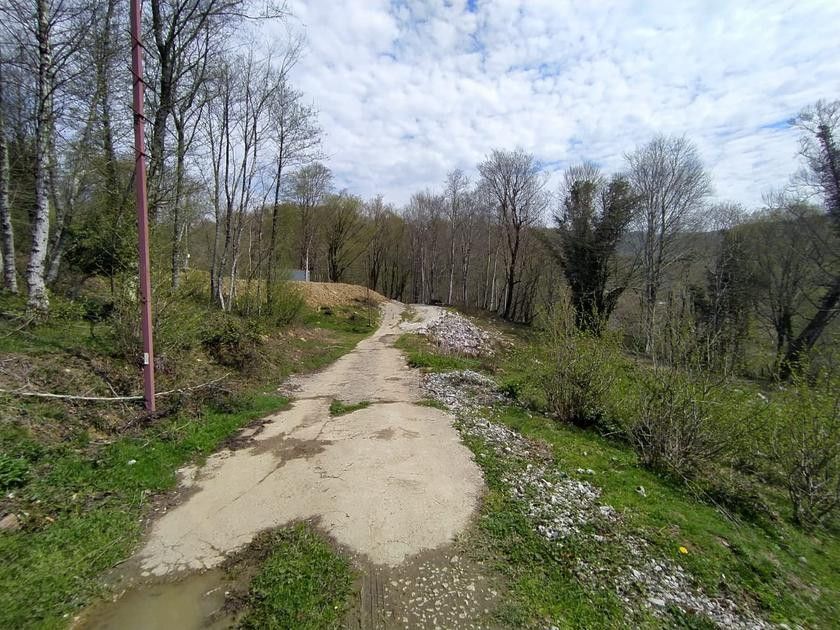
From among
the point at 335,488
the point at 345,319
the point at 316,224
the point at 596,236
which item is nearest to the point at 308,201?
the point at 316,224

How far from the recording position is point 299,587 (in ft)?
9.09

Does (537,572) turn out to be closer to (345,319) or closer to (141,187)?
(141,187)

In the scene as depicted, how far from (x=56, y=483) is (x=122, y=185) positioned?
28.9ft

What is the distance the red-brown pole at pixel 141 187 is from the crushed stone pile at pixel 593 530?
5067 millimetres

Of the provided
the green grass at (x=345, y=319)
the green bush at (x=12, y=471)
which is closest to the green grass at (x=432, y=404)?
the green bush at (x=12, y=471)

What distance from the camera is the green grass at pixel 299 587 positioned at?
2.51 m

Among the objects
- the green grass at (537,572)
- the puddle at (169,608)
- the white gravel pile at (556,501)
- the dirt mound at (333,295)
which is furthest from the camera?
the dirt mound at (333,295)

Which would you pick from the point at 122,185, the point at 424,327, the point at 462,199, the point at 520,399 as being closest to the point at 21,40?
the point at 122,185

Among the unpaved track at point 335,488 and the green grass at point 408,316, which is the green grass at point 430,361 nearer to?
the unpaved track at point 335,488

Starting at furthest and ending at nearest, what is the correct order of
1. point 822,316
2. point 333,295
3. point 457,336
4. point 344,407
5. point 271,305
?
point 333,295, point 822,316, point 457,336, point 271,305, point 344,407

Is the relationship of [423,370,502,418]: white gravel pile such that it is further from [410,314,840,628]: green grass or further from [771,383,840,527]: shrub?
[771,383,840,527]: shrub

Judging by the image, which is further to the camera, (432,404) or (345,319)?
(345,319)

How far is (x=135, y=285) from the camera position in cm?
616

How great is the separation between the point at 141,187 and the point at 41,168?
490 centimetres
